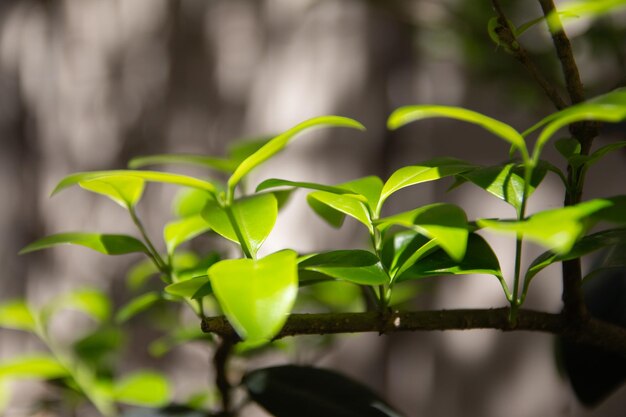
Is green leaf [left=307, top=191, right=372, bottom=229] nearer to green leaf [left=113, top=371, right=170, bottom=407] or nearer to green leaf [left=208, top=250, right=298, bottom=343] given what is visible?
green leaf [left=208, top=250, right=298, bottom=343]

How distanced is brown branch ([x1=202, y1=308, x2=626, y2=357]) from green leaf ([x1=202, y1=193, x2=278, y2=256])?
4 centimetres

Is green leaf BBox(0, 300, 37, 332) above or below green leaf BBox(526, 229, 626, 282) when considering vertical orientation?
below

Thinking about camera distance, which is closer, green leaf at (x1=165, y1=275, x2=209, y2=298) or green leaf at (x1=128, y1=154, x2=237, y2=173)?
green leaf at (x1=165, y1=275, x2=209, y2=298)

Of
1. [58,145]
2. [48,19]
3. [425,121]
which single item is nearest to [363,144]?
[425,121]

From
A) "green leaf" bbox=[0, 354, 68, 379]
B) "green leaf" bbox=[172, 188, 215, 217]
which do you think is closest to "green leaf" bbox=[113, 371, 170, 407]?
"green leaf" bbox=[0, 354, 68, 379]

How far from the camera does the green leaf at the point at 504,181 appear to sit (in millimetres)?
292

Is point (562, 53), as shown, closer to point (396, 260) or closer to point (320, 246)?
point (396, 260)

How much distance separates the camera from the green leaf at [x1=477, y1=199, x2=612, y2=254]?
200 mm

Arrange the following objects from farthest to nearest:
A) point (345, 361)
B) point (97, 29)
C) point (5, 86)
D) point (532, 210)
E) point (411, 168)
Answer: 1. point (5, 86)
2. point (97, 29)
3. point (345, 361)
4. point (532, 210)
5. point (411, 168)

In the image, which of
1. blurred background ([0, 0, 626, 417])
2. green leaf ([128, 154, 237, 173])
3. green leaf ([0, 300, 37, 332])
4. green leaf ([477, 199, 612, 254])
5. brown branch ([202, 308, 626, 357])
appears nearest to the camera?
green leaf ([477, 199, 612, 254])

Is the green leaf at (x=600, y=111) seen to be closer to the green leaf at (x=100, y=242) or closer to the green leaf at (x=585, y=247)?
the green leaf at (x=585, y=247)

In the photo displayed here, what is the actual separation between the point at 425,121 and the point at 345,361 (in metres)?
0.48

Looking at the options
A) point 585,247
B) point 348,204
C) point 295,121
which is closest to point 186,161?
point 348,204

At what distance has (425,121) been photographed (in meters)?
1.04
